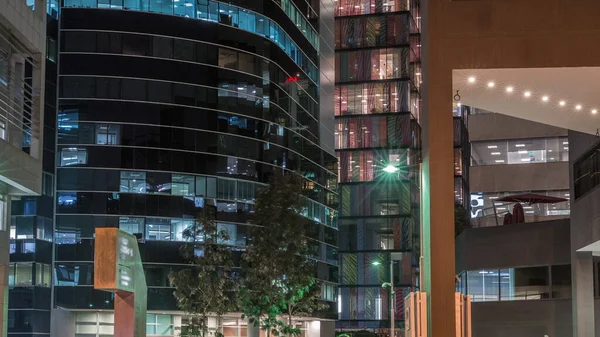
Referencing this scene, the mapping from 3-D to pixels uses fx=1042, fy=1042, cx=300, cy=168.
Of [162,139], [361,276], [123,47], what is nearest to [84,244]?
[162,139]

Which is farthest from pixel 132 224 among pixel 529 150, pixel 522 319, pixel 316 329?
pixel 522 319

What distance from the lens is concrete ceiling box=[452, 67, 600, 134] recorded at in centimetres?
1827

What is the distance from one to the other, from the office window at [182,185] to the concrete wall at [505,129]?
1924 centimetres

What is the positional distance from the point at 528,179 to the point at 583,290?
105 feet

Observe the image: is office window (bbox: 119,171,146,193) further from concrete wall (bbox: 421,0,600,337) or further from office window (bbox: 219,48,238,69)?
concrete wall (bbox: 421,0,600,337)

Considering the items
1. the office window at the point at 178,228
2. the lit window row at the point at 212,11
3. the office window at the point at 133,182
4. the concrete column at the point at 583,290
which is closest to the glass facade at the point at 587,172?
the concrete column at the point at 583,290

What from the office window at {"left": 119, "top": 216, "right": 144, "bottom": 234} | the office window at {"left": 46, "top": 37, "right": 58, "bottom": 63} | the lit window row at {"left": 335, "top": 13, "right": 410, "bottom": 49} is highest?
the lit window row at {"left": 335, "top": 13, "right": 410, "bottom": 49}

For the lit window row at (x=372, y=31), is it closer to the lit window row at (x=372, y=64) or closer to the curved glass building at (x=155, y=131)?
the lit window row at (x=372, y=64)

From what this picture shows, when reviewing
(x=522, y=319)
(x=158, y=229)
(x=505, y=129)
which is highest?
(x=505, y=129)

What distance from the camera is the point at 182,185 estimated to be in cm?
7000

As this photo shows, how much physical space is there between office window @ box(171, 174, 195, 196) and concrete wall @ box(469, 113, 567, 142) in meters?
19.2

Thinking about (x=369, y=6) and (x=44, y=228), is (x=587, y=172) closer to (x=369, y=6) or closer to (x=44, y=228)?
(x=44, y=228)

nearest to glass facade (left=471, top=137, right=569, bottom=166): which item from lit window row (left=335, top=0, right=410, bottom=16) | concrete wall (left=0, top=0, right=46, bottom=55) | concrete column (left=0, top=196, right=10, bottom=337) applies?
concrete wall (left=0, top=0, right=46, bottom=55)

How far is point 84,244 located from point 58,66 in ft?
39.0
